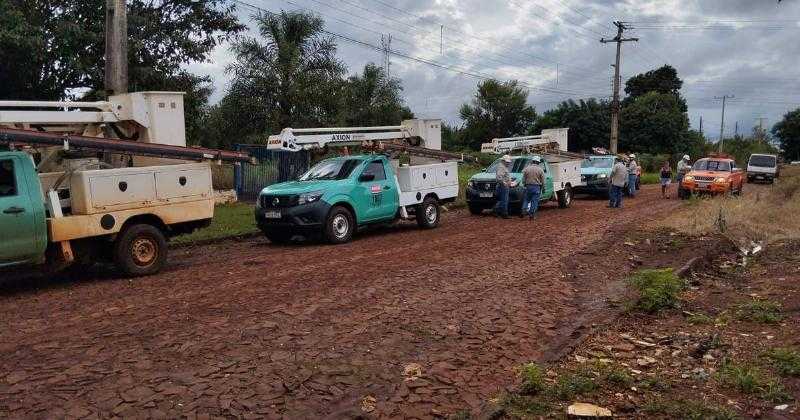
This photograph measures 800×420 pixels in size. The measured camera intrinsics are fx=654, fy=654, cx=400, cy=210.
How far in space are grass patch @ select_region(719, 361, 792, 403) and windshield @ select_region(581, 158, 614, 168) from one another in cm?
1992

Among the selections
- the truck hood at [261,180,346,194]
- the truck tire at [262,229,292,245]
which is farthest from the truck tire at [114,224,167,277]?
the truck hood at [261,180,346,194]

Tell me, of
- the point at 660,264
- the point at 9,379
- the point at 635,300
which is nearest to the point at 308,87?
the point at 660,264

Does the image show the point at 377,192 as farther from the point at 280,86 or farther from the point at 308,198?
the point at 280,86

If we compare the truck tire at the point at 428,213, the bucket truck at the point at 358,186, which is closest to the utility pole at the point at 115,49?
the bucket truck at the point at 358,186

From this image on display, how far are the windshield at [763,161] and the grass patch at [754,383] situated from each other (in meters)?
34.2

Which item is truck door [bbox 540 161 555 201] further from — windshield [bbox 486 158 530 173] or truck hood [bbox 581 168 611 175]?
truck hood [bbox 581 168 611 175]

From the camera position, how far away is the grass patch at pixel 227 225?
13.2 m

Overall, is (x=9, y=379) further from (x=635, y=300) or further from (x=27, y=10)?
(x=27, y=10)

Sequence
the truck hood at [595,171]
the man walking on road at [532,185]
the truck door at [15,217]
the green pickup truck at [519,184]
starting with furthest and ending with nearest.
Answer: the truck hood at [595,171] < the green pickup truck at [519,184] < the man walking on road at [532,185] < the truck door at [15,217]

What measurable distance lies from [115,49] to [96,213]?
466 centimetres

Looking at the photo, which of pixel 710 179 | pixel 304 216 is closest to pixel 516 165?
pixel 710 179

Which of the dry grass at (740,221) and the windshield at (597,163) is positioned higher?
the windshield at (597,163)

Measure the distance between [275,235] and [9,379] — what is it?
777 centimetres

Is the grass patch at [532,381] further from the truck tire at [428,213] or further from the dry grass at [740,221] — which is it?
the truck tire at [428,213]
